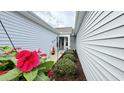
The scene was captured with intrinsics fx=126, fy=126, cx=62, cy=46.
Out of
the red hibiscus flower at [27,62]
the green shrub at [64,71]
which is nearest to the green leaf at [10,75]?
the red hibiscus flower at [27,62]

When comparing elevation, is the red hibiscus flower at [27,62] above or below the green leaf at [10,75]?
above

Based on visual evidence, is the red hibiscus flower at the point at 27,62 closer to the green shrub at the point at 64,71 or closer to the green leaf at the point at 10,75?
the green leaf at the point at 10,75

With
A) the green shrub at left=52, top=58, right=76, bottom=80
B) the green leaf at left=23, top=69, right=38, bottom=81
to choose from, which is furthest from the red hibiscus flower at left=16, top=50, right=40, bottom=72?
the green shrub at left=52, top=58, right=76, bottom=80

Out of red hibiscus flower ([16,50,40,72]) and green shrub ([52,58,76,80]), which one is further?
green shrub ([52,58,76,80])

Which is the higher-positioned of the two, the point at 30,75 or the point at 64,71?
the point at 30,75

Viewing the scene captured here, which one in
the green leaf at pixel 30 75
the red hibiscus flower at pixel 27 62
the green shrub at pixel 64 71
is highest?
the red hibiscus flower at pixel 27 62

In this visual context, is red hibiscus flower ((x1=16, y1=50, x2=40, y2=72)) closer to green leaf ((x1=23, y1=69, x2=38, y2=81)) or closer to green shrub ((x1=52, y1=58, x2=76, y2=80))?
green leaf ((x1=23, y1=69, x2=38, y2=81))

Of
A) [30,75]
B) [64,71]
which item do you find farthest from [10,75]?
[64,71]

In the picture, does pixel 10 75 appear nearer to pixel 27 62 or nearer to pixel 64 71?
pixel 27 62
